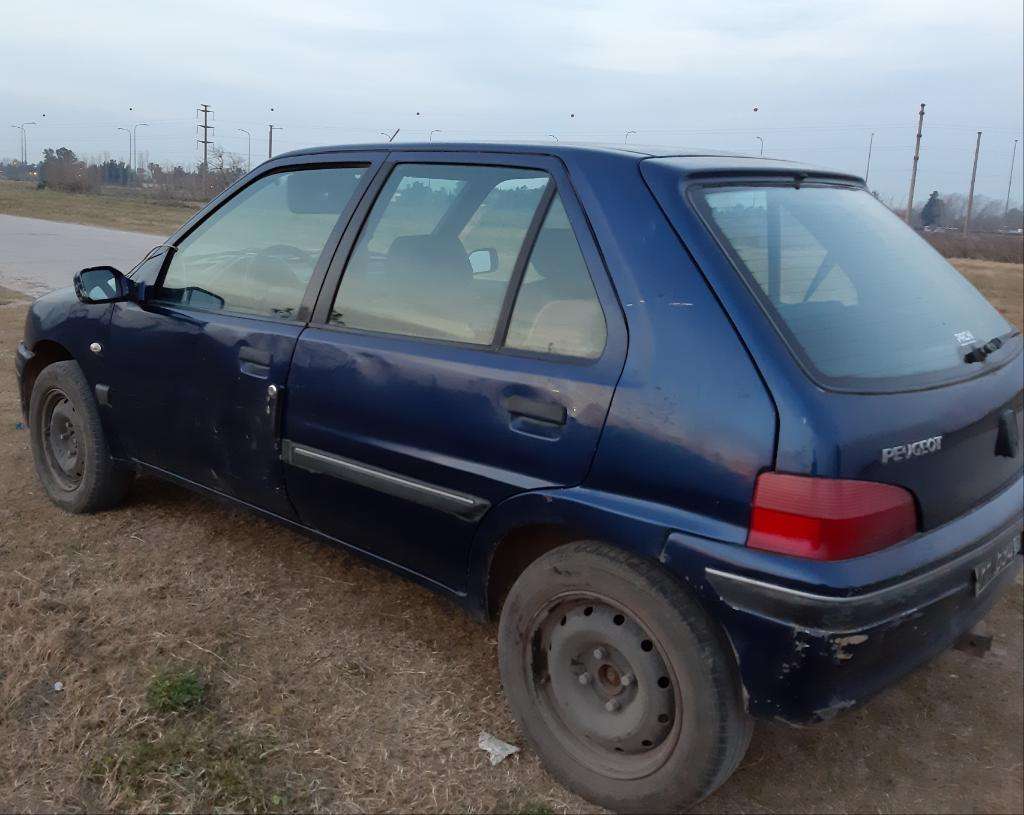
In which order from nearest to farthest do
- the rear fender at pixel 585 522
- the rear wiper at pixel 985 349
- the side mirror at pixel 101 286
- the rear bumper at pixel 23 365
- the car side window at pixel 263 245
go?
the rear fender at pixel 585 522, the rear wiper at pixel 985 349, the car side window at pixel 263 245, the side mirror at pixel 101 286, the rear bumper at pixel 23 365

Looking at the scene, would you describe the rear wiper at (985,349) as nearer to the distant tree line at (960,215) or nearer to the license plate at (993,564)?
the license plate at (993,564)

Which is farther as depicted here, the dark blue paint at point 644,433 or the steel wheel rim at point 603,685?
the steel wheel rim at point 603,685

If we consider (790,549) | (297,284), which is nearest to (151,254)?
(297,284)

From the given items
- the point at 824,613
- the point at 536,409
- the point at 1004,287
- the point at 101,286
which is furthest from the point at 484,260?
the point at 1004,287

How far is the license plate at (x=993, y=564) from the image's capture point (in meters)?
2.44

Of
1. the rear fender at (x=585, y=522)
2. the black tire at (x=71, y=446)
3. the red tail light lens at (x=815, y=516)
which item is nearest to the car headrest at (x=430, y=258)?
the rear fender at (x=585, y=522)

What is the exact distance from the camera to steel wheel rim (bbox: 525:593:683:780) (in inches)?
93.4

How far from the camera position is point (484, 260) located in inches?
111

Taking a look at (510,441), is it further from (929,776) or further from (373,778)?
(929,776)

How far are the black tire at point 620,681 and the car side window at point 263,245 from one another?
1.45 metres

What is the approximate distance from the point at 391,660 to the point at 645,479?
4.56ft

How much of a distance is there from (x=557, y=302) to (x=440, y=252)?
1.86 ft

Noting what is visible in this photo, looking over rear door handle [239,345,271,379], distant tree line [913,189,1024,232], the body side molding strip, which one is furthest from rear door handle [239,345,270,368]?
distant tree line [913,189,1024,232]

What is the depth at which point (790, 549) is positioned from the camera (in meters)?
2.08
